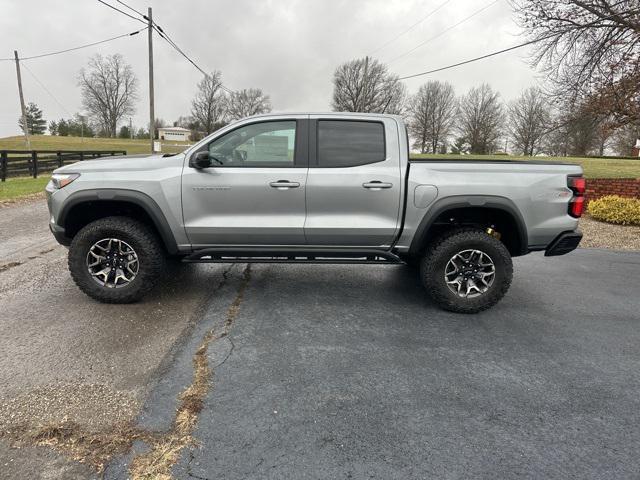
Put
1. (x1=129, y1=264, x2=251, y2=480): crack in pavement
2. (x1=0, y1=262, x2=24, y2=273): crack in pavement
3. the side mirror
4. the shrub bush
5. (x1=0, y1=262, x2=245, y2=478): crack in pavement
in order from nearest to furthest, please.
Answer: (x1=129, y1=264, x2=251, y2=480): crack in pavement, (x1=0, y1=262, x2=245, y2=478): crack in pavement, the side mirror, (x1=0, y1=262, x2=24, y2=273): crack in pavement, the shrub bush

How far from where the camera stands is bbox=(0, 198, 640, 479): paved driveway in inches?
85.0

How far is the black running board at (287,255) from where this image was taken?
4.09m

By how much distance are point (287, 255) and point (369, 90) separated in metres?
61.8

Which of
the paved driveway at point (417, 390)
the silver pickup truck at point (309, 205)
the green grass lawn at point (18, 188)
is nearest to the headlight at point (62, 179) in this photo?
the silver pickup truck at point (309, 205)

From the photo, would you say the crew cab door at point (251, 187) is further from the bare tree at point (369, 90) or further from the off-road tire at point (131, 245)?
the bare tree at point (369, 90)

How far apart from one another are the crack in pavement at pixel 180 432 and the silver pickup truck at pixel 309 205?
1.23 metres

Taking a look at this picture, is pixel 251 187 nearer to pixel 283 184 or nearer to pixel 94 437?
pixel 283 184

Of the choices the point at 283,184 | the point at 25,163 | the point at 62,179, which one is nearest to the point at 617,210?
the point at 283,184

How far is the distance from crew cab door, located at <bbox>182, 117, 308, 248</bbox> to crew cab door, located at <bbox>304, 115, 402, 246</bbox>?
13 cm

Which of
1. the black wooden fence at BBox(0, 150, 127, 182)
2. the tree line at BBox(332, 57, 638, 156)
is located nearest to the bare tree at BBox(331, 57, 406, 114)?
the tree line at BBox(332, 57, 638, 156)

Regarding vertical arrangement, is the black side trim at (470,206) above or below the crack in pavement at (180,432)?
above

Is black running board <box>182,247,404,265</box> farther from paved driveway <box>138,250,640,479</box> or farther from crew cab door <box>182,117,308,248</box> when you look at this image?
paved driveway <box>138,250,640,479</box>

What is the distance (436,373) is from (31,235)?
726 cm

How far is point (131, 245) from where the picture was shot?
397 centimetres
